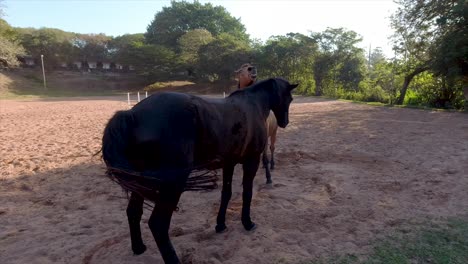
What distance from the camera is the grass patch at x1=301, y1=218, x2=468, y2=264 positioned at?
10.2 feet

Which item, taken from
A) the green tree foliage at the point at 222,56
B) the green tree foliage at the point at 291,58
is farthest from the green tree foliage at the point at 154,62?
the green tree foliage at the point at 291,58

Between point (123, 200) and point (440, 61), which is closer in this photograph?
point (123, 200)

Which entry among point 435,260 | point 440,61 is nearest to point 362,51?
point 440,61

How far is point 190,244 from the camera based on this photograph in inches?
137

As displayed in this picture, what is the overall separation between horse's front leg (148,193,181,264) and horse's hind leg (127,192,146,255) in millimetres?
425

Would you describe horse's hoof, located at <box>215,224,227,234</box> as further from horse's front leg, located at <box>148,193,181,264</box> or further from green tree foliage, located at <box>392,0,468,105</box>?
green tree foliage, located at <box>392,0,468,105</box>

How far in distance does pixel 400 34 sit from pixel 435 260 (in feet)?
65.5

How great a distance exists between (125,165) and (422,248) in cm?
306

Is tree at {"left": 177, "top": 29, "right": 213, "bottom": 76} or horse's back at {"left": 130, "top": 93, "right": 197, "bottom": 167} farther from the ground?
tree at {"left": 177, "top": 29, "right": 213, "bottom": 76}

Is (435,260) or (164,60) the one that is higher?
(164,60)

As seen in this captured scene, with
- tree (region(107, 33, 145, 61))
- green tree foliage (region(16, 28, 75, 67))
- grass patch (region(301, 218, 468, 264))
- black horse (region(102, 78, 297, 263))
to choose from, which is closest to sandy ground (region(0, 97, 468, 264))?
grass patch (region(301, 218, 468, 264))

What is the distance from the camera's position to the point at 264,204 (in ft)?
15.2

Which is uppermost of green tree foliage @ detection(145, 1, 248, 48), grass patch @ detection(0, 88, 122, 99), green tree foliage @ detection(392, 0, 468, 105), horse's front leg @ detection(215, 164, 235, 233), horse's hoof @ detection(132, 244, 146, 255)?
green tree foliage @ detection(145, 1, 248, 48)

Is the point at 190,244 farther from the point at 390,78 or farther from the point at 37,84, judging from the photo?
the point at 37,84
